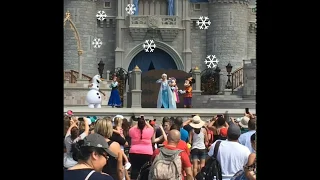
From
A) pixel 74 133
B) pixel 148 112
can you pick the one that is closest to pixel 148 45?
pixel 148 112

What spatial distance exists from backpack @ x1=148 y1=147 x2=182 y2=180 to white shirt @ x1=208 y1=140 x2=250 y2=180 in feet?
1.82

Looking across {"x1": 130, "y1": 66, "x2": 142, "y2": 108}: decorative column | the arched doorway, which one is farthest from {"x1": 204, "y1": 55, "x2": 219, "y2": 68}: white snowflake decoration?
{"x1": 130, "y1": 66, "x2": 142, "y2": 108}: decorative column

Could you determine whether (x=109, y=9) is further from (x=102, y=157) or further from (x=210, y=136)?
(x=102, y=157)

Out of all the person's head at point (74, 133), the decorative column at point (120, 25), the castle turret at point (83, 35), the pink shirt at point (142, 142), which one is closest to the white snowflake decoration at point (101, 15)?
the castle turret at point (83, 35)

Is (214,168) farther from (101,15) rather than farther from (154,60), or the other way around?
(154,60)

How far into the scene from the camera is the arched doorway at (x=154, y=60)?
3453cm

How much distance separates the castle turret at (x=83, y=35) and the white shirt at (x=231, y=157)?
27729 millimetres

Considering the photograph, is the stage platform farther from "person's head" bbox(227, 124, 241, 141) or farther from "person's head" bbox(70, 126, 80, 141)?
"person's head" bbox(227, 124, 241, 141)

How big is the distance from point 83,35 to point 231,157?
28392 mm

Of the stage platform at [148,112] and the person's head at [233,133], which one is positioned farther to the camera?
the stage platform at [148,112]

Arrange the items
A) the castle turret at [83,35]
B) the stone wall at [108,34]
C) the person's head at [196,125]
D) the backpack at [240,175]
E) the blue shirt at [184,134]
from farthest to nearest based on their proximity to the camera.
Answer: the stone wall at [108,34], the castle turret at [83,35], the blue shirt at [184,134], the person's head at [196,125], the backpack at [240,175]

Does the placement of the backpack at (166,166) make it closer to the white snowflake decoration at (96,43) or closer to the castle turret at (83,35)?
the castle turret at (83,35)
